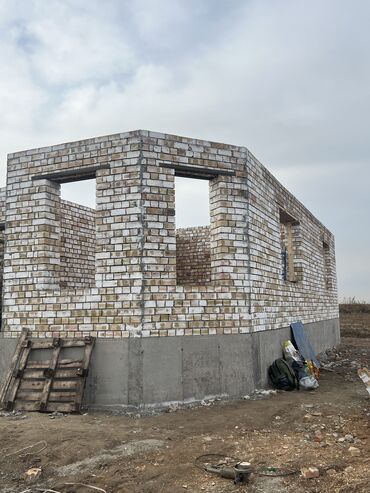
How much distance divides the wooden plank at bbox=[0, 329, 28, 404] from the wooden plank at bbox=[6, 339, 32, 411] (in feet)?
0.18

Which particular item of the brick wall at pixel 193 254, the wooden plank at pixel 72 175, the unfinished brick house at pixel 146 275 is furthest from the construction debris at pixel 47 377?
the brick wall at pixel 193 254

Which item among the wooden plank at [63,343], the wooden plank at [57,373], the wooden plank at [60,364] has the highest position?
the wooden plank at [63,343]

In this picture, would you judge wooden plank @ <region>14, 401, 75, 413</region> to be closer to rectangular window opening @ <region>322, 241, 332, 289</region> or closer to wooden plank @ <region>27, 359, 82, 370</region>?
wooden plank @ <region>27, 359, 82, 370</region>

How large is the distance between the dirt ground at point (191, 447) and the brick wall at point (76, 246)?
135 inches

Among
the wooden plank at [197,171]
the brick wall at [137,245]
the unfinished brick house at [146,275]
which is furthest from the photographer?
the wooden plank at [197,171]

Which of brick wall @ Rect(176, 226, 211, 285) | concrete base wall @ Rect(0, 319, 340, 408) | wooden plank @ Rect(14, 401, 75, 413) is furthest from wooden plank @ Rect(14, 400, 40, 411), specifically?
brick wall @ Rect(176, 226, 211, 285)

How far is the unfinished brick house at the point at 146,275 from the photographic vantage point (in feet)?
19.8

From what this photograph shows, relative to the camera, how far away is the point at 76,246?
9.00m

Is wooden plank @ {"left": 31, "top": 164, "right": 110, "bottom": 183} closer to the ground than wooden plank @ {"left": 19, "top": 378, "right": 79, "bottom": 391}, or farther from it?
farther from it

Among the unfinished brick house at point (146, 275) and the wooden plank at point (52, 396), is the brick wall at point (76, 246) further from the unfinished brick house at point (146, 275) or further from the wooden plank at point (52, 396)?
Result: the wooden plank at point (52, 396)

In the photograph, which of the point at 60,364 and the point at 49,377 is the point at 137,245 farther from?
the point at 49,377

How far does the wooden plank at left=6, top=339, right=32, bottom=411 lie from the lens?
5.89m

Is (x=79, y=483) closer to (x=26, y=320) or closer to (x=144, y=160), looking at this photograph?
(x=26, y=320)

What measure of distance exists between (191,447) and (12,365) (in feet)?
10.4
